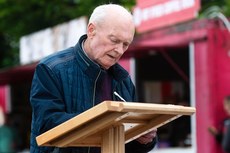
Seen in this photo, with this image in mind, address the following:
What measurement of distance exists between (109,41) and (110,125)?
0.34m

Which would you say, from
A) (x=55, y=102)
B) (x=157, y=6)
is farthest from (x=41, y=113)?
(x=157, y=6)

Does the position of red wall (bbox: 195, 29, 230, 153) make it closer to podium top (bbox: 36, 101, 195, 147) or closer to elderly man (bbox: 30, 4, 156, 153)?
elderly man (bbox: 30, 4, 156, 153)

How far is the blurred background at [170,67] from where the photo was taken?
27.0 ft

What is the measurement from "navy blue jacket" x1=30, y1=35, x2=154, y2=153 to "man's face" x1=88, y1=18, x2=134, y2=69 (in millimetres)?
69

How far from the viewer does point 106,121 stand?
6.80 feet

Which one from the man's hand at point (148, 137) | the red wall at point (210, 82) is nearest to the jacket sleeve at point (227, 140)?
the red wall at point (210, 82)

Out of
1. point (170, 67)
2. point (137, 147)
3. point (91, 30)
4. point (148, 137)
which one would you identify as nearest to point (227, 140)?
point (170, 67)

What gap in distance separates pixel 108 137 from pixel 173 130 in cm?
805

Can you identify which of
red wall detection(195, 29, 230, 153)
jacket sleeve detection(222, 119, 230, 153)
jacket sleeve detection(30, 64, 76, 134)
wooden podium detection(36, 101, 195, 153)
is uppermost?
red wall detection(195, 29, 230, 153)

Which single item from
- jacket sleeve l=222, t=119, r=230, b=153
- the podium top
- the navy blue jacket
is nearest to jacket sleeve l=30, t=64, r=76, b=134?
the navy blue jacket

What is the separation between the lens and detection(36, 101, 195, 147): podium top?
2.00 m

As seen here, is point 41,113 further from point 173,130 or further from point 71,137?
point 173,130

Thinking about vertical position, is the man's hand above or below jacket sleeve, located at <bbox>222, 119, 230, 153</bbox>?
below

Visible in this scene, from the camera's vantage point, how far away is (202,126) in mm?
8312
